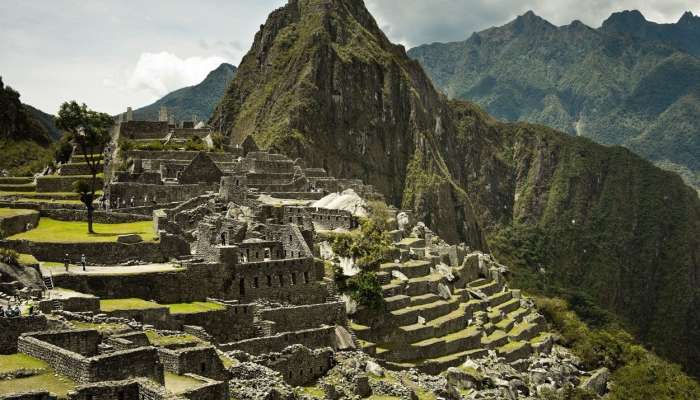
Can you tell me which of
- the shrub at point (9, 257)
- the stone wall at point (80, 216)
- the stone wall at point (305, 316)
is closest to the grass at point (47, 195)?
the stone wall at point (80, 216)

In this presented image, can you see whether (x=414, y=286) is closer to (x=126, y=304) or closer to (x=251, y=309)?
(x=251, y=309)

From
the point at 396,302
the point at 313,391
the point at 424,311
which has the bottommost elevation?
the point at 313,391

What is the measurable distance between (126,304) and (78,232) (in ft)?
33.5

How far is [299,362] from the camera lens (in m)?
29.4

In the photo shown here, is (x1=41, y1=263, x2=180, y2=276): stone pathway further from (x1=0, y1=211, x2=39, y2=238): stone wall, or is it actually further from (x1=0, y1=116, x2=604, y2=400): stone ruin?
(x1=0, y1=211, x2=39, y2=238): stone wall

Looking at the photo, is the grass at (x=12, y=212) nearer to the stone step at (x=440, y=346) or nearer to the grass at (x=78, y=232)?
the grass at (x=78, y=232)

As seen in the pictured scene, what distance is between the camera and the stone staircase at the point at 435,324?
136 ft

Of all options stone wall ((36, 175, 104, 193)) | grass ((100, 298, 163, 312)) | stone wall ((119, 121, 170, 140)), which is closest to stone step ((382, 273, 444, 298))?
grass ((100, 298, 163, 312))

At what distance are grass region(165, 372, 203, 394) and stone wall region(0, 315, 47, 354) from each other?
367cm

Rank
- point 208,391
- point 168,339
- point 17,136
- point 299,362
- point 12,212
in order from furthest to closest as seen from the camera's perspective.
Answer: point 17,136, point 12,212, point 299,362, point 168,339, point 208,391

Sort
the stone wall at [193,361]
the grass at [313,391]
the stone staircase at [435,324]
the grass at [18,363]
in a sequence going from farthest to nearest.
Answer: the stone staircase at [435,324] < the grass at [313,391] < the stone wall at [193,361] < the grass at [18,363]

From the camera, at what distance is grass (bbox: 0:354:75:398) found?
17.0 meters

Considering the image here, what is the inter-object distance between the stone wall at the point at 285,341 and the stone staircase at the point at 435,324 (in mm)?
4787

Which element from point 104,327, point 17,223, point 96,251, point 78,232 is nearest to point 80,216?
point 78,232
